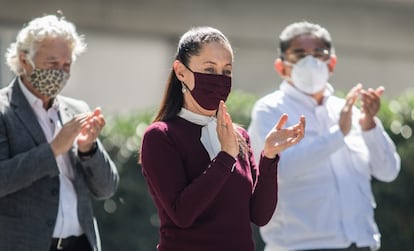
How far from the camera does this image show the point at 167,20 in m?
12.7

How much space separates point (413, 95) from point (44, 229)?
4126 millimetres

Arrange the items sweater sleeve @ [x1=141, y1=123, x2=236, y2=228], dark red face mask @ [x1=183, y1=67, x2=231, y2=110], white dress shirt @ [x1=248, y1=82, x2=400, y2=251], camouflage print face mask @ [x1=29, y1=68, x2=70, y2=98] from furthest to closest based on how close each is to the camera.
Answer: white dress shirt @ [x1=248, y1=82, x2=400, y2=251], camouflage print face mask @ [x1=29, y1=68, x2=70, y2=98], dark red face mask @ [x1=183, y1=67, x2=231, y2=110], sweater sleeve @ [x1=141, y1=123, x2=236, y2=228]

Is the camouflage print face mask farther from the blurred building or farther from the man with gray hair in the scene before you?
the blurred building

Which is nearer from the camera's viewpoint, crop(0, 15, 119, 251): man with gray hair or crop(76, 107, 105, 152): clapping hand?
crop(0, 15, 119, 251): man with gray hair

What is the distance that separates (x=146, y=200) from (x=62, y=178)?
244 cm

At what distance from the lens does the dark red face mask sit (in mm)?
4207

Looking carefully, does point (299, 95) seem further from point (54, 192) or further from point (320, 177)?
point (54, 192)

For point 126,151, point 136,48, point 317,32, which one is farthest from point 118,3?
point 317,32

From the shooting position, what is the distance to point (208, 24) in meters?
13.0

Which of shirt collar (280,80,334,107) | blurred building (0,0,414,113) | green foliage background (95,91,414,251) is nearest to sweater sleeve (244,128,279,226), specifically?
shirt collar (280,80,334,107)

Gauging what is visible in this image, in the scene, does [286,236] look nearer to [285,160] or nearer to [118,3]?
[285,160]

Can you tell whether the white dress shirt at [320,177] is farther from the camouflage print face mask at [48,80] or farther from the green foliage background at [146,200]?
the green foliage background at [146,200]

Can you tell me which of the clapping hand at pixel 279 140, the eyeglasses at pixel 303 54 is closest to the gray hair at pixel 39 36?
the eyeglasses at pixel 303 54

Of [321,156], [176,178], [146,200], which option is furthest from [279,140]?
[146,200]
